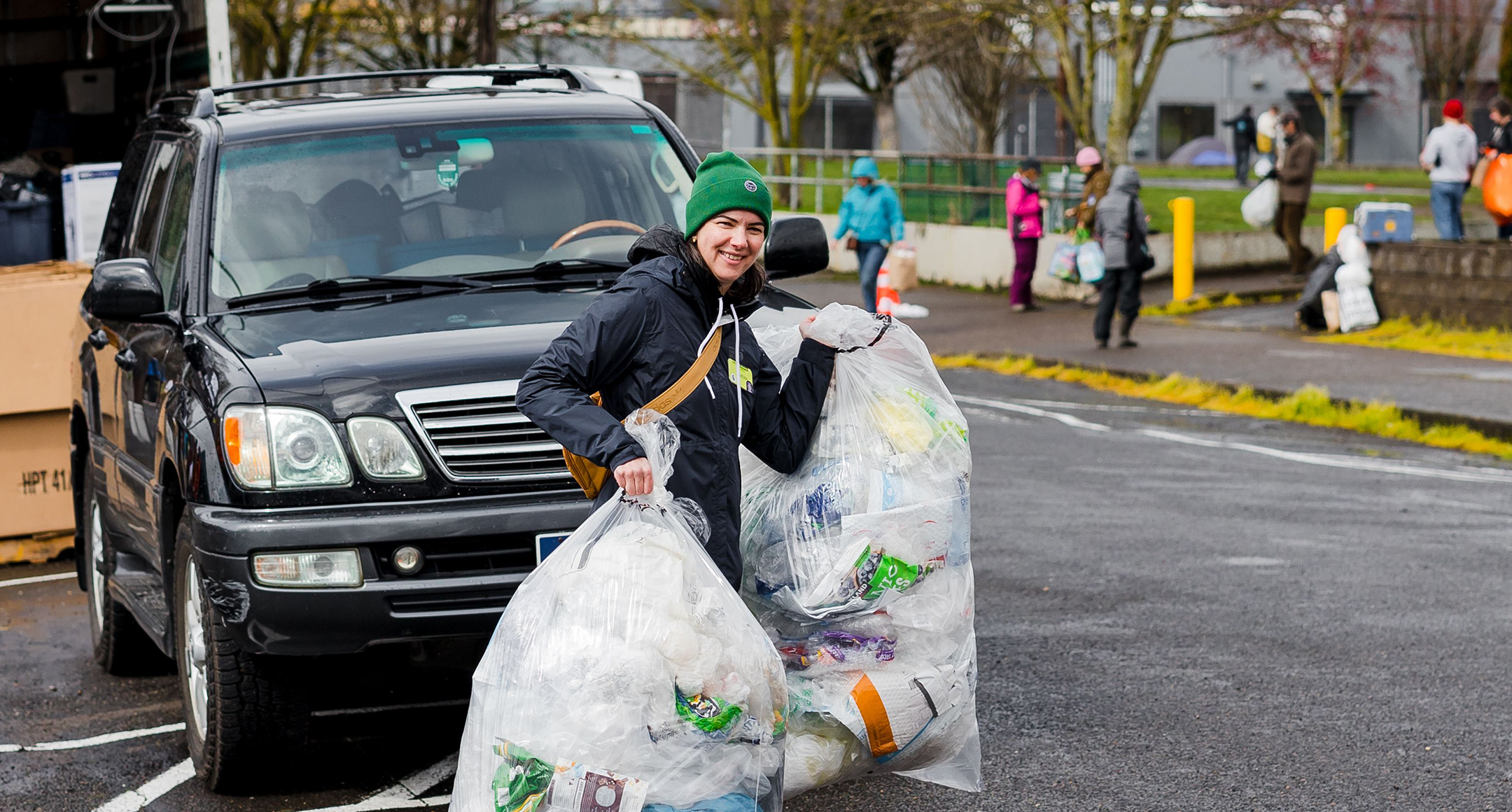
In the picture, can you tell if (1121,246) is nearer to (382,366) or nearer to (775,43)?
(382,366)

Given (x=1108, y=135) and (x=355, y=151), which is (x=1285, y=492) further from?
(x=1108, y=135)

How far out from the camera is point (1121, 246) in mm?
15984

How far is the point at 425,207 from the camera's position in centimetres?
565

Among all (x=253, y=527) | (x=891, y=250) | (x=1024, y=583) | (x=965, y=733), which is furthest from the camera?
(x=891, y=250)

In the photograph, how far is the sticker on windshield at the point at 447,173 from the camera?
572 centimetres

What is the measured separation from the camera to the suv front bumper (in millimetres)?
4473

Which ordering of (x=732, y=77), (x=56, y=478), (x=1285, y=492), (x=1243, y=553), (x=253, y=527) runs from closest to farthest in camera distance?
1. (x=253, y=527)
2. (x=1243, y=553)
3. (x=56, y=478)
4. (x=1285, y=492)
5. (x=732, y=77)

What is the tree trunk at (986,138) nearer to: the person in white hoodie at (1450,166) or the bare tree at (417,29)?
the bare tree at (417,29)

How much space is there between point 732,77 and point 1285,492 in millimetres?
32446

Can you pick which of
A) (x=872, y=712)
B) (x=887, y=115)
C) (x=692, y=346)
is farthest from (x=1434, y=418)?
(x=887, y=115)

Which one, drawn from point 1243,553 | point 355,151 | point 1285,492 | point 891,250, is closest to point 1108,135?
point 891,250

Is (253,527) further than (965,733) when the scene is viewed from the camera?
Yes

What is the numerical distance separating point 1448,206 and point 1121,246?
5.39 m

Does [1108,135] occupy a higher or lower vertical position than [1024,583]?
higher
